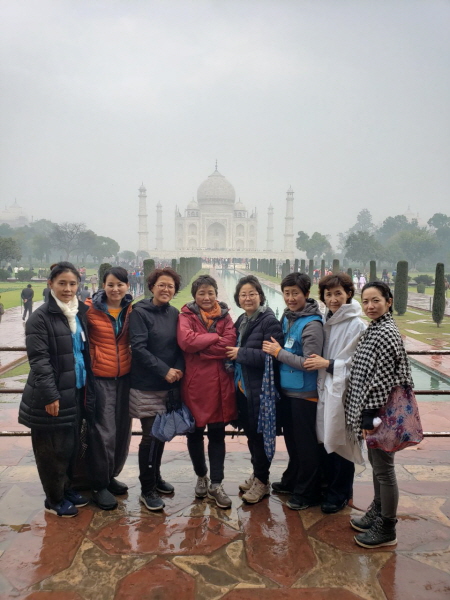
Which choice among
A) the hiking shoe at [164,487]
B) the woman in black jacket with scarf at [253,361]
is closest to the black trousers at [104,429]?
the hiking shoe at [164,487]

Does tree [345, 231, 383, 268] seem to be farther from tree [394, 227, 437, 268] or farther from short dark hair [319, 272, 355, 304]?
short dark hair [319, 272, 355, 304]

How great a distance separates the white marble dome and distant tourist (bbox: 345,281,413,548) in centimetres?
6162

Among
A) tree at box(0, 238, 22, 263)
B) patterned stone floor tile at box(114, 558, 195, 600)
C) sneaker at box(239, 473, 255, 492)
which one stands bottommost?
patterned stone floor tile at box(114, 558, 195, 600)

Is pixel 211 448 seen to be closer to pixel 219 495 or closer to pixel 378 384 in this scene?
pixel 219 495

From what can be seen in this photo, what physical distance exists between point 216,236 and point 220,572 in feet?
205

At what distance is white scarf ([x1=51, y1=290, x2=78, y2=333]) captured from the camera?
2.23 metres

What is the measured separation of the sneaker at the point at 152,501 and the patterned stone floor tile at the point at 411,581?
38.8 inches

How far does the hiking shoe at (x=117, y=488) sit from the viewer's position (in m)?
2.48

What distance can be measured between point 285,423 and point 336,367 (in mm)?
433

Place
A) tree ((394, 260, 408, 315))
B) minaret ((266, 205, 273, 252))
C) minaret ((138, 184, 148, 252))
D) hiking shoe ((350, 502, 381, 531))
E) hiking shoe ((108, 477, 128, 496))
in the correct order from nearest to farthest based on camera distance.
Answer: hiking shoe ((350, 502, 381, 531)) < hiking shoe ((108, 477, 128, 496)) < tree ((394, 260, 408, 315)) < minaret ((138, 184, 148, 252)) < minaret ((266, 205, 273, 252))

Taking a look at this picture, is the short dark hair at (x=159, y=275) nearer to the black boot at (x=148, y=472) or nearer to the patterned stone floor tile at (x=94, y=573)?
the black boot at (x=148, y=472)

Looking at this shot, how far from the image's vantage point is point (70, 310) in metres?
2.25

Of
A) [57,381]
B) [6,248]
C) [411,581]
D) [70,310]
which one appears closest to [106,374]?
[57,381]

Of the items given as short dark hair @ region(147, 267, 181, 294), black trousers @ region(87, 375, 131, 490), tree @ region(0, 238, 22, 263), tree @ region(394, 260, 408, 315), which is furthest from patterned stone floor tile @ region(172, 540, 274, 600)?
tree @ region(0, 238, 22, 263)
